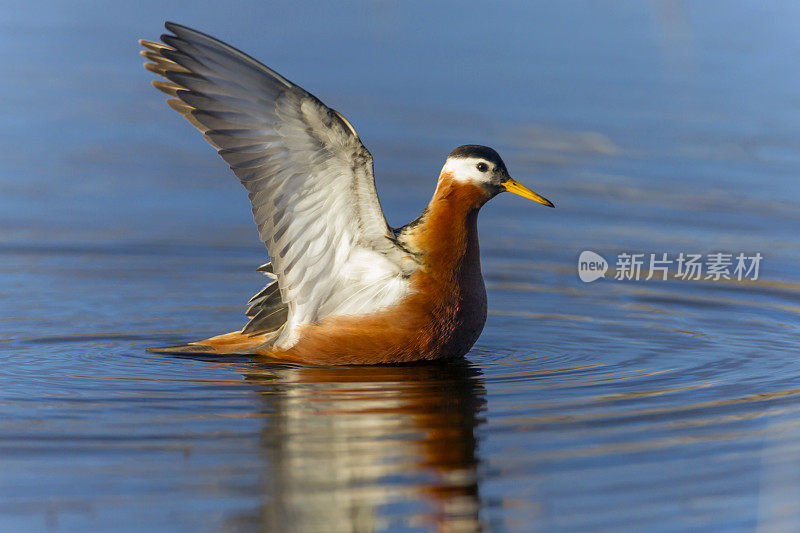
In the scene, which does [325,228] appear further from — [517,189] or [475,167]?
[517,189]

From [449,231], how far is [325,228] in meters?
0.89

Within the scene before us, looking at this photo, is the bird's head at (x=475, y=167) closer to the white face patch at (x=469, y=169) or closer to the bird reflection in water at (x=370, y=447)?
the white face patch at (x=469, y=169)

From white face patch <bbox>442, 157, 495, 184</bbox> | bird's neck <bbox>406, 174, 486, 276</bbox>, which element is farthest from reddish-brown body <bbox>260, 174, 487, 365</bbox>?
white face patch <bbox>442, 157, 495, 184</bbox>

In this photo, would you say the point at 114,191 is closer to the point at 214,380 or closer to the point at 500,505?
the point at 214,380

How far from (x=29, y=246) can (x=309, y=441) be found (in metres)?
5.62

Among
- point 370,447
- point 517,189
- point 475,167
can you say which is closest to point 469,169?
point 475,167

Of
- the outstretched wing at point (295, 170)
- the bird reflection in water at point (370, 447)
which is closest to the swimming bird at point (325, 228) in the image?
the outstretched wing at point (295, 170)

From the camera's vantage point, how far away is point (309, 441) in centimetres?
704

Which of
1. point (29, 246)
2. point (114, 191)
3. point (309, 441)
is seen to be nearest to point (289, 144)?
point (309, 441)

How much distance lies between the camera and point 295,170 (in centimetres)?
842

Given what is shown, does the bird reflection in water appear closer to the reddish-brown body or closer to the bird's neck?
the reddish-brown body

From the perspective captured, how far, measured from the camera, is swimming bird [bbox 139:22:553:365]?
822cm

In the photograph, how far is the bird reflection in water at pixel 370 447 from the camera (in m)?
5.96

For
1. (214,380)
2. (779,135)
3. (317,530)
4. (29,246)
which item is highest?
(779,135)
